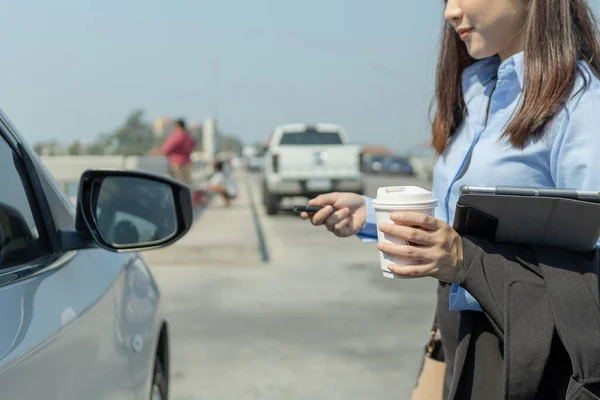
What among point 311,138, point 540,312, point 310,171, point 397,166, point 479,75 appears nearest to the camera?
point 540,312

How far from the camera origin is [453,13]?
2.02 metres

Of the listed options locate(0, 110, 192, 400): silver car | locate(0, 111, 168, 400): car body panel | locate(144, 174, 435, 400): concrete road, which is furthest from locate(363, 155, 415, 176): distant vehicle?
locate(0, 110, 192, 400): silver car

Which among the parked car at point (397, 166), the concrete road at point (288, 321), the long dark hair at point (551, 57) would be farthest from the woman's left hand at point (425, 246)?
the parked car at point (397, 166)

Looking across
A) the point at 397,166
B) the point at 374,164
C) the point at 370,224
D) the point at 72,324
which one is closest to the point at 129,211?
the point at 72,324

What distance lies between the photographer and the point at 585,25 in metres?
1.96

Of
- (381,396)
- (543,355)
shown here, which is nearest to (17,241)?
(543,355)

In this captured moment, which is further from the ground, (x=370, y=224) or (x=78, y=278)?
(x=370, y=224)

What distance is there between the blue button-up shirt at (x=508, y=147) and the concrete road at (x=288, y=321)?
3221 millimetres

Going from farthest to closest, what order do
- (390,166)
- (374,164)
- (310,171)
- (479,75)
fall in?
(374,164), (390,166), (310,171), (479,75)

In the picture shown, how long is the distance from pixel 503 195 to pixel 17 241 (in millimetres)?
1180

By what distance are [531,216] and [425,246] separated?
0.72ft

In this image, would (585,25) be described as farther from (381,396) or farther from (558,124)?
(381,396)

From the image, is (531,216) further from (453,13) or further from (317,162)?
(317,162)

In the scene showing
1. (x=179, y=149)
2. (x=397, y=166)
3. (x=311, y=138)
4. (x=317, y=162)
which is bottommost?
(x=397, y=166)
